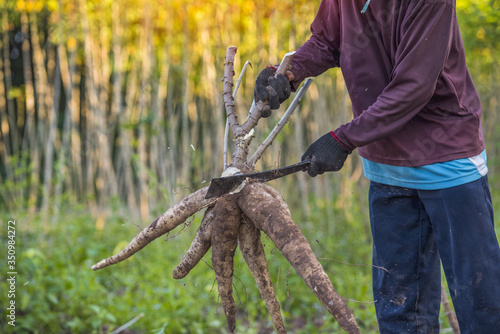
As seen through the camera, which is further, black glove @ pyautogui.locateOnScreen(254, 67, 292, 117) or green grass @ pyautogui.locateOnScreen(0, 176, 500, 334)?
green grass @ pyautogui.locateOnScreen(0, 176, 500, 334)

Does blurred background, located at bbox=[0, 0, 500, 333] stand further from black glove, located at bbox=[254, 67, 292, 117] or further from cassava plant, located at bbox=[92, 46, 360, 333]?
black glove, located at bbox=[254, 67, 292, 117]

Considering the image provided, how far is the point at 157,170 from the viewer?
19.7ft

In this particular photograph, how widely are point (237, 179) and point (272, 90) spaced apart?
361 millimetres

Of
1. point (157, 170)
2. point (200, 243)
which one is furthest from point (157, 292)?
point (157, 170)

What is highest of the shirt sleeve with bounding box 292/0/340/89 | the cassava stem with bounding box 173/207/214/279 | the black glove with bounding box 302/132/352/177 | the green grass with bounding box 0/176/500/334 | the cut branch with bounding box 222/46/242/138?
the shirt sleeve with bounding box 292/0/340/89

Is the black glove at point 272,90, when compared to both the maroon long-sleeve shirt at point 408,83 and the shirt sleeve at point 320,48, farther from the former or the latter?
the maroon long-sleeve shirt at point 408,83

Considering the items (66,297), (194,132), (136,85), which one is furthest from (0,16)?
(66,297)

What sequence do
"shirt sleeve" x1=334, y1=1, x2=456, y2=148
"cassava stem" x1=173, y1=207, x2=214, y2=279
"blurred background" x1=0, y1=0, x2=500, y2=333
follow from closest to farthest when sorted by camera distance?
Result: "shirt sleeve" x1=334, y1=1, x2=456, y2=148 → "cassava stem" x1=173, y1=207, x2=214, y2=279 → "blurred background" x1=0, y1=0, x2=500, y2=333

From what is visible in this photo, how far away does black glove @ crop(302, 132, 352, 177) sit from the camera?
147 centimetres

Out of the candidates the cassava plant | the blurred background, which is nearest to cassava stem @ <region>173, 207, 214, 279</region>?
the cassava plant

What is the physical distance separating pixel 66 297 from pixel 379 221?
216cm

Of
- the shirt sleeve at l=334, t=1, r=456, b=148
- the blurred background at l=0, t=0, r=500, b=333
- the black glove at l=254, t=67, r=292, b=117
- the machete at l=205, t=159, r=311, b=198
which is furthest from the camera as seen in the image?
the blurred background at l=0, t=0, r=500, b=333

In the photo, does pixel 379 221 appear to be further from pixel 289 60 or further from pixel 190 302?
pixel 190 302

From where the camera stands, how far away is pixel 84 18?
16.1ft
